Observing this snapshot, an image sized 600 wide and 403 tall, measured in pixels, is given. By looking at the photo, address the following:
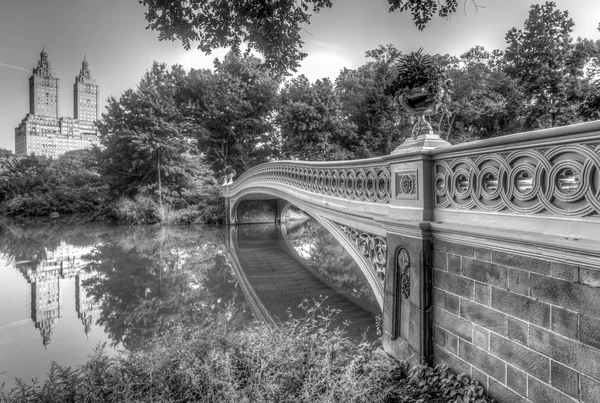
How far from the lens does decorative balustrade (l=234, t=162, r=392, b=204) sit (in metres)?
4.76

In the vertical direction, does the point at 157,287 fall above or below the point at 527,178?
below

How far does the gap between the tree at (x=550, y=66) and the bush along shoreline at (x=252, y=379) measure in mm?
17261

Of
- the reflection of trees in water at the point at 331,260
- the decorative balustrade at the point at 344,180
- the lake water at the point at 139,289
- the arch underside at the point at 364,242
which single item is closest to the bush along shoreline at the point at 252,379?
→ the arch underside at the point at 364,242

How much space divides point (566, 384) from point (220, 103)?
27836mm

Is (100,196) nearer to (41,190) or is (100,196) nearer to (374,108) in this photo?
(41,190)

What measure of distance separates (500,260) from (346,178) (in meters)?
3.39

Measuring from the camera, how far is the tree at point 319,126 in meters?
19.9

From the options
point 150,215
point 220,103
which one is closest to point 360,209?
point 150,215

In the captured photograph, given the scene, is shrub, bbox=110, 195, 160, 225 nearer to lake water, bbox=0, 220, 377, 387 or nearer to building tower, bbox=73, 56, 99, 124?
lake water, bbox=0, 220, 377, 387

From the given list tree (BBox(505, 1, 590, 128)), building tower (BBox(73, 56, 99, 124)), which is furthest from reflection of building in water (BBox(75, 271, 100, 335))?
building tower (BBox(73, 56, 99, 124))

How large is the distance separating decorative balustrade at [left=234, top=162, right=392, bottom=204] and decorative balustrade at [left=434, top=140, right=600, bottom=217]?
1181 millimetres

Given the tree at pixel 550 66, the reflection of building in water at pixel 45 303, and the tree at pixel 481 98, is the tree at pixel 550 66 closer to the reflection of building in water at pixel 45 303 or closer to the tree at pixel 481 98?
the tree at pixel 481 98

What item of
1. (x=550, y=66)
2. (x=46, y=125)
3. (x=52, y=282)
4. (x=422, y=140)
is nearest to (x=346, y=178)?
(x=422, y=140)

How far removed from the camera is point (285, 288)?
28.7 feet
